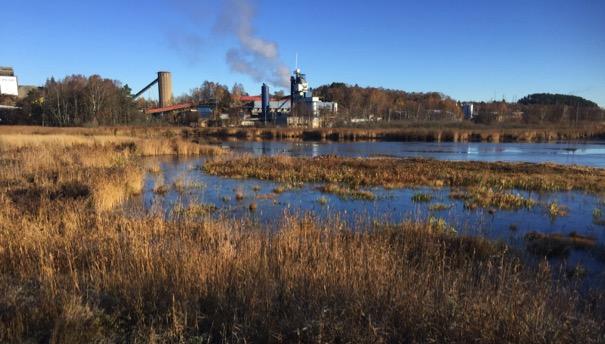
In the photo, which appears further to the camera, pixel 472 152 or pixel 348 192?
pixel 472 152

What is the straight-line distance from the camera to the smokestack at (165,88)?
498 feet

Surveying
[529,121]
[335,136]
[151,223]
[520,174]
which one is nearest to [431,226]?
[151,223]

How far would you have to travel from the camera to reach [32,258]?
7.35 meters

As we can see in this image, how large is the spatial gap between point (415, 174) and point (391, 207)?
8827mm

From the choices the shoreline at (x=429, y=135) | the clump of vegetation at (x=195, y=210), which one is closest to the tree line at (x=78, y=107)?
the shoreline at (x=429, y=135)

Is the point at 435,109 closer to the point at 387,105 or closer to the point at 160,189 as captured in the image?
the point at 387,105

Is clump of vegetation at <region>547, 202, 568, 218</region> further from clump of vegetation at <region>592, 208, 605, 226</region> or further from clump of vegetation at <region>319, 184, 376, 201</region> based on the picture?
clump of vegetation at <region>319, 184, 376, 201</region>

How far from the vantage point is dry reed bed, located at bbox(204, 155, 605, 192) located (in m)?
21.4

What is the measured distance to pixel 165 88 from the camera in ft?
502

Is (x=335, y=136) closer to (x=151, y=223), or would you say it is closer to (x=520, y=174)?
(x=520, y=174)

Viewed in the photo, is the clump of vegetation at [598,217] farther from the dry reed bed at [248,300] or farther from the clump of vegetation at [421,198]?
the dry reed bed at [248,300]

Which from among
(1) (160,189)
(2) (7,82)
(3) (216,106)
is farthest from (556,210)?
(2) (7,82)

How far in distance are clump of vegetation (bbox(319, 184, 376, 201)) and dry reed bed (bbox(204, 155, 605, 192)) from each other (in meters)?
1.61

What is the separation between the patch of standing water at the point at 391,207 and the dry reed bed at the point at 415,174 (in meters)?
1.63
